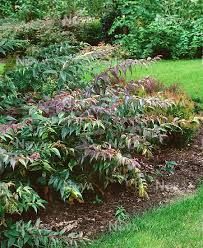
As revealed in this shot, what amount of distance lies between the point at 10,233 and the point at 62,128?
1047 mm

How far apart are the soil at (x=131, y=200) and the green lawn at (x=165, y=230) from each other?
0.60ft

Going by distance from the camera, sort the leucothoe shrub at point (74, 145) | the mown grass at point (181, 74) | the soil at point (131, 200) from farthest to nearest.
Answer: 1. the mown grass at point (181, 74)
2. the soil at point (131, 200)
3. the leucothoe shrub at point (74, 145)

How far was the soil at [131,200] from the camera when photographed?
4285 millimetres

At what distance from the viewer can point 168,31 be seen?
1288cm

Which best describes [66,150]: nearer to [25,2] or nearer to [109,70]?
[109,70]

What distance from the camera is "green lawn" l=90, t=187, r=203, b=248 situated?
3.89 m

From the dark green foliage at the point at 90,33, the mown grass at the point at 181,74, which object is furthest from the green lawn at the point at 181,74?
the dark green foliage at the point at 90,33

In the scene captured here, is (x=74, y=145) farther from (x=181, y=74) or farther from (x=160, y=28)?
(x=160, y=28)

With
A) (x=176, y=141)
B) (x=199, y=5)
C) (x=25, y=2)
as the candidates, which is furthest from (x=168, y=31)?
(x=176, y=141)

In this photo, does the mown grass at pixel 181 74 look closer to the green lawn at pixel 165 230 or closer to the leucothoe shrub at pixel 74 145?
the leucothoe shrub at pixel 74 145

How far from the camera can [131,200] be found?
15.6 feet

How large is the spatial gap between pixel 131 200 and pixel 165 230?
72 centimetres

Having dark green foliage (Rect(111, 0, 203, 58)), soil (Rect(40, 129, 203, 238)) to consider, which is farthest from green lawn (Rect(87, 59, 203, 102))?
soil (Rect(40, 129, 203, 238))

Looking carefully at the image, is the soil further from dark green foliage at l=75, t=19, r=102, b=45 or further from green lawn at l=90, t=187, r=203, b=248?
dark green foliage at l=75, t=19, r=102, b=45
